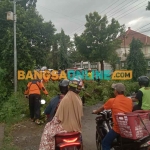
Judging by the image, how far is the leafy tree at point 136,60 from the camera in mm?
18266

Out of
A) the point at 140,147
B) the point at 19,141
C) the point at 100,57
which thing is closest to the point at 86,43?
the point at 100,57

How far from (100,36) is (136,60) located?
5.43 m

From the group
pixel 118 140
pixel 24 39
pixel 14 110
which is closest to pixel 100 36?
pixel 24 39

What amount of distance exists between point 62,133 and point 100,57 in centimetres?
2031

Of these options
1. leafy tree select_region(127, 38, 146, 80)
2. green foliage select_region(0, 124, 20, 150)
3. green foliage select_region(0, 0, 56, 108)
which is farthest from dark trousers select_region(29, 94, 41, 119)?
leafy tree select_region(127, 38, 146, 80)

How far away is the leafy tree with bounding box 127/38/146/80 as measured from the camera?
18266 millimetres

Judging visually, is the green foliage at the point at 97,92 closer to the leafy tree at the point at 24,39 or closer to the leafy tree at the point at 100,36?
the leafy tree at the point at 24,39

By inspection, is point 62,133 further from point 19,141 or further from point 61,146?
point 19,141

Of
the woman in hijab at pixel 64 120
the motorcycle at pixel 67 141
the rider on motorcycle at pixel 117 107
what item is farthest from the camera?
the rider on motorcycle at pixel 117 107

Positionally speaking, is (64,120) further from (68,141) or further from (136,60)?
(136,60)

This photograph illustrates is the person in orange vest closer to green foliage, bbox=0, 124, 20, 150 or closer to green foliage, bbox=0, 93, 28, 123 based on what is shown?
green foliage, bbox=0, 93, 28, 123

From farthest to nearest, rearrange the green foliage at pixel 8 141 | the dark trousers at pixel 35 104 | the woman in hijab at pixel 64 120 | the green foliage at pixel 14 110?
the green foliage at pixel 14 110
the dark trousers at pixel 35 104
the green foliage at pixel 8 141
the woman in hijab at pixel 64 120

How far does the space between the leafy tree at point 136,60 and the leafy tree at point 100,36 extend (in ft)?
12.7

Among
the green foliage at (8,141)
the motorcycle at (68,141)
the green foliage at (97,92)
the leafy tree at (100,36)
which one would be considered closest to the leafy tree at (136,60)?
the leafy tree at (100,36)
